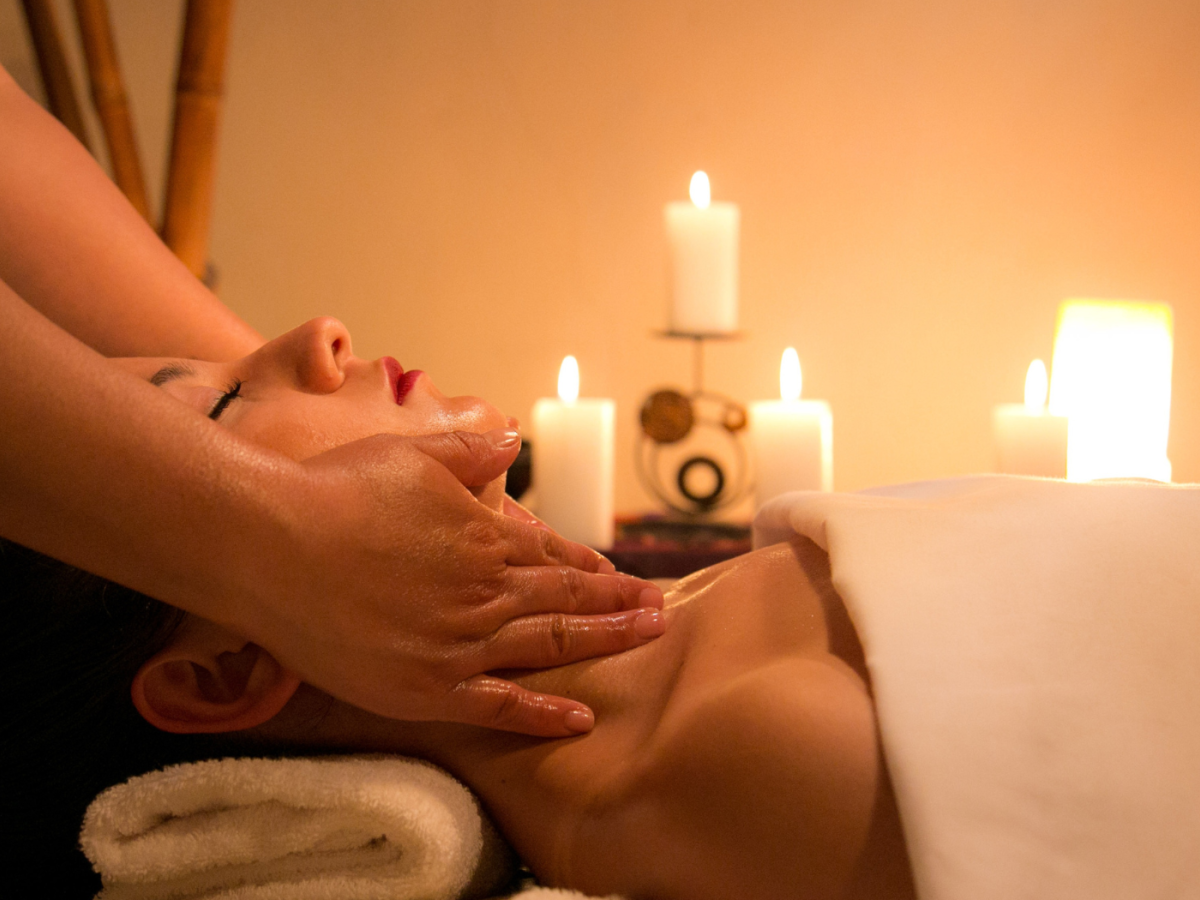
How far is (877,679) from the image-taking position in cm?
55

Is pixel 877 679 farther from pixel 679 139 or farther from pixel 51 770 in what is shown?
pixel 679 139

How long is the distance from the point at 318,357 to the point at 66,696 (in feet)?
0.99

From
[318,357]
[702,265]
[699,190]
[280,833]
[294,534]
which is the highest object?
[699,190]

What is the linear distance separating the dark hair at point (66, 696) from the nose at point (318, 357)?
0.63 ft

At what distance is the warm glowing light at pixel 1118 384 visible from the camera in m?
1.54

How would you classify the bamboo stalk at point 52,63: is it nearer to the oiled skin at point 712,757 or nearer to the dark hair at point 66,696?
the dark hair at point 66,696

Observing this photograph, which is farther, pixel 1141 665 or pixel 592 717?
pixel 592 717

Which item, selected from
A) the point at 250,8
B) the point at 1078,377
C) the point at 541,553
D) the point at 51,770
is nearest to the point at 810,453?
the point at 1078,377

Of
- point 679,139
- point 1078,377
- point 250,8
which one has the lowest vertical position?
point 1078,377

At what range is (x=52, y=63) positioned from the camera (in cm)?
150

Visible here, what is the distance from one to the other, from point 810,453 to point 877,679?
0.78 meters

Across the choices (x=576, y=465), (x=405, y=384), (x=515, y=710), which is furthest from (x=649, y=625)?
(x=576, y=465)

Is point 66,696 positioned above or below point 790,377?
below

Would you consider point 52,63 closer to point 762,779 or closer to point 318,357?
point 318,357
